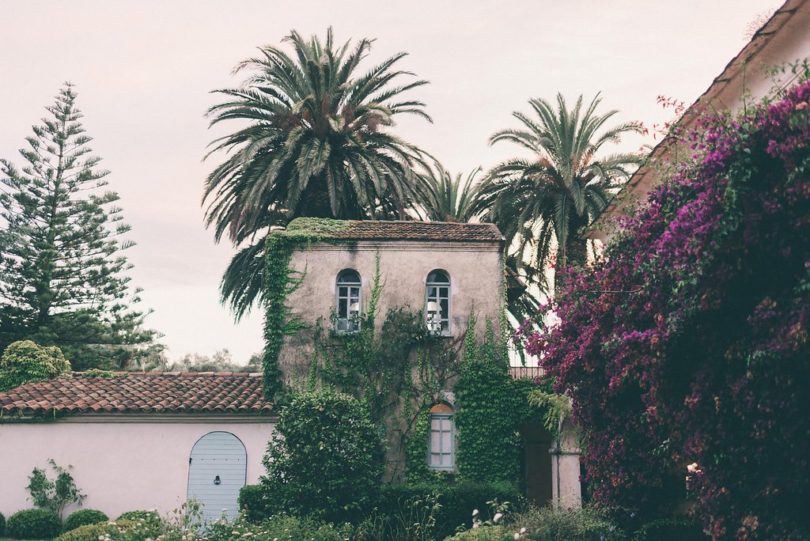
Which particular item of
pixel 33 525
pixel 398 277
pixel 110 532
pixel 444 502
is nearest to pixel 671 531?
pixel 444 502

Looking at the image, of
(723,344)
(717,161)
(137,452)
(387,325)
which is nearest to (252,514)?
(137,452)

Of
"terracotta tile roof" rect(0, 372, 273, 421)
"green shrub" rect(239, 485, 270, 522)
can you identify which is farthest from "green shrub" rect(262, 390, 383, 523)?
"terracotta tile roof" rect(0, 372, 273, 421)

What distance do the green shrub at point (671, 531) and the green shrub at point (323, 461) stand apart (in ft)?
21.8

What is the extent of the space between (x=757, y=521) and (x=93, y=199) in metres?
38.8

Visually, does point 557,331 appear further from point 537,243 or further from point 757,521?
point 537,243

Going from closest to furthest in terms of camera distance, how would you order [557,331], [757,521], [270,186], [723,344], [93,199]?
[757,521]
[723,344]
[557,331]
[270,186]
[93,199]

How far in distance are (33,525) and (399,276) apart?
11257mm

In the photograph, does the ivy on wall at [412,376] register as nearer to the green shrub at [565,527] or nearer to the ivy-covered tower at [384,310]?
the ivy-covered tower at [384,310]

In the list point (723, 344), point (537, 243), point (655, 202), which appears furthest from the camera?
point (537, 243)

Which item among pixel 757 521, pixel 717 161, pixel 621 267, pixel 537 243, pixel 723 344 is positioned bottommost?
pixel 757 521

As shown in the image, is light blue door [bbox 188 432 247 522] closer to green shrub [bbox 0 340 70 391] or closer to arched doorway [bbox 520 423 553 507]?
green shrub [bbox 0 340 70 391]

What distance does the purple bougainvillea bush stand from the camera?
29.7 ft

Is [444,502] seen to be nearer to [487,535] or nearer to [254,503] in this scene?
[254,503]

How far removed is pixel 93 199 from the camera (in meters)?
41.6
